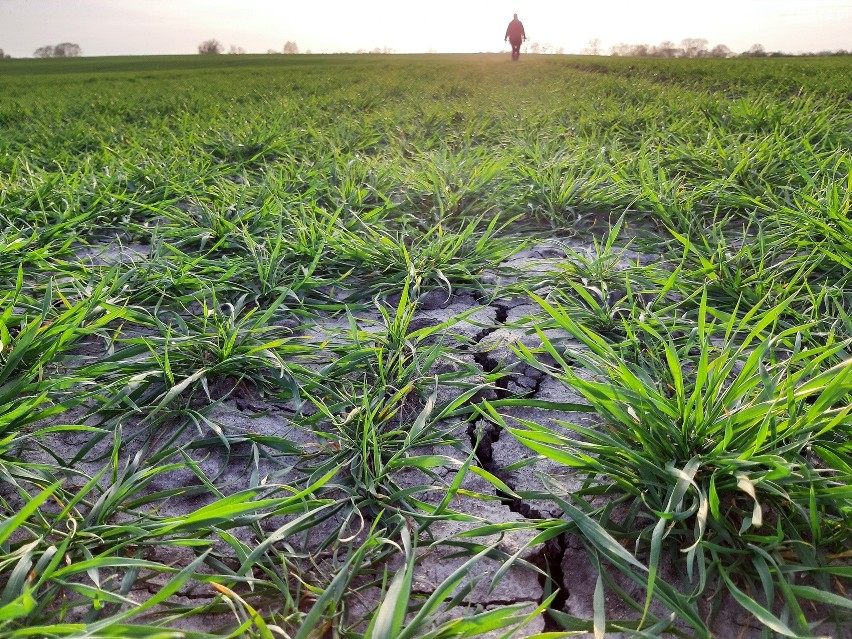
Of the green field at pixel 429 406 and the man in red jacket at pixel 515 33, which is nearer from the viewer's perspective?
the green field at pixel 429 406

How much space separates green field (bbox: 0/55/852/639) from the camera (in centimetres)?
98

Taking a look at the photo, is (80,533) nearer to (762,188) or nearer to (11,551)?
(11,551)

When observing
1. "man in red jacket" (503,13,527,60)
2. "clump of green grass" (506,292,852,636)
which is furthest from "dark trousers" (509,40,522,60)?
"clump of green grass" (506,292,852,636)

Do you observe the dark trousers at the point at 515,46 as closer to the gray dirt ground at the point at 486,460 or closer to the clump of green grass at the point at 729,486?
the gray dirt ground at the point at 486,460

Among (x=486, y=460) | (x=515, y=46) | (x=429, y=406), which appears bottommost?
(x=486, y=460)

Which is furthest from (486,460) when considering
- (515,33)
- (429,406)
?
(515,33)

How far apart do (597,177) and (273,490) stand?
2.30 metres

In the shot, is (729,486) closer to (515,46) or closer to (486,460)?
(486,460)

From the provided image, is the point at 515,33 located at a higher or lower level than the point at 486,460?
higher

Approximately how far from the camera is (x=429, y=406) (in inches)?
55.2

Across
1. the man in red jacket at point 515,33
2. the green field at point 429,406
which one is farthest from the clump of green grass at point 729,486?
the man in red jacket at point 515,33

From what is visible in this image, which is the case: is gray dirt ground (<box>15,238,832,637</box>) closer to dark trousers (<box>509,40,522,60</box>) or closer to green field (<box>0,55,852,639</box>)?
green field (<box>0,55,852,639</box>)

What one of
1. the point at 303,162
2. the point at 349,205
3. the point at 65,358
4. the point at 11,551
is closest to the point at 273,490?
the point at 11,551

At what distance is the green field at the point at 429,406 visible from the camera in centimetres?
98
